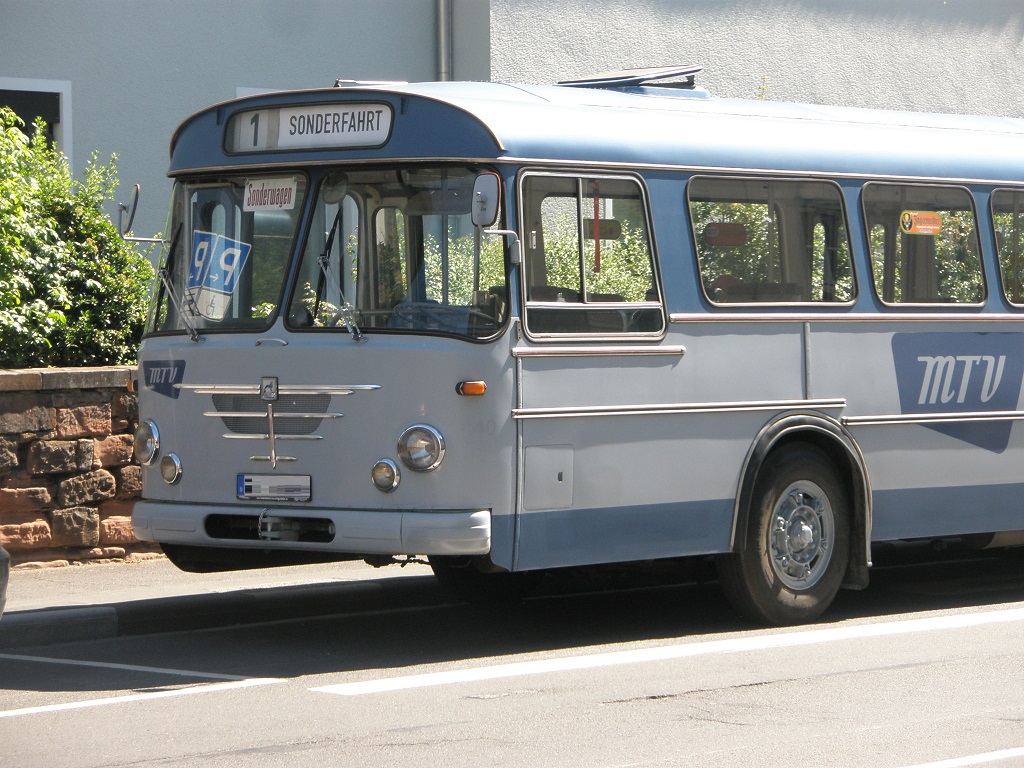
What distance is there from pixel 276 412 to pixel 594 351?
5.22 feet

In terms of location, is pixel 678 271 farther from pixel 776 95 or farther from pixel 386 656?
pixel 776 95

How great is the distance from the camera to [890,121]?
11.0 metres

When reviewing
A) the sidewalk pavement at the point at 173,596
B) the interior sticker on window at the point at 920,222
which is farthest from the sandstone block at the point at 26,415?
the interior sticker on window at the point at 920,222

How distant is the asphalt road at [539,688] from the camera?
6645 millimetres

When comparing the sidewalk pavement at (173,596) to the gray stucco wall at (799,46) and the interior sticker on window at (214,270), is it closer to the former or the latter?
the interior sticker on window at (214,270)

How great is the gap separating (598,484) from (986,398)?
3.00m

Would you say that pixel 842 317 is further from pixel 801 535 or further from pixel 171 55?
pixel 171 55

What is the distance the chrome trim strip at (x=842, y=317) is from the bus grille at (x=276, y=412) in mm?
1890

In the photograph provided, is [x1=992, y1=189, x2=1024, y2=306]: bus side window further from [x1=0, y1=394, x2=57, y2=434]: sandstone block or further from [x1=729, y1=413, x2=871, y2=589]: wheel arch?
[x1=0, y1=394, x2=57, y2=434]: sandstone block

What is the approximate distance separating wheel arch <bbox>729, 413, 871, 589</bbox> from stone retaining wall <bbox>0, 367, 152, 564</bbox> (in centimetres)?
452

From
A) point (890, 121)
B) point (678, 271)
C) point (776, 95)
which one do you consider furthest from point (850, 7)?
point (678, 271)

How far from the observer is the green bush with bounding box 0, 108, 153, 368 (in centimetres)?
1209

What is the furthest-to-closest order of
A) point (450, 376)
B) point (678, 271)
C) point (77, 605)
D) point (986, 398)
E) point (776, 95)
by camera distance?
point (776, 95) → point (986, 398) → point (77, 605) → point (678, 271) → point (450, 376)

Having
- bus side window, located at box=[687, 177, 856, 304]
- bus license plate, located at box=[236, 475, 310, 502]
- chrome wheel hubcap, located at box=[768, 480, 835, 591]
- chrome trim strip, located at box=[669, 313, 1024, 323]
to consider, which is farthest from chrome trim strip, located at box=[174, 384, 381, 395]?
chrome wheel hubcap, located at box=[768, 480, 835, 591]
